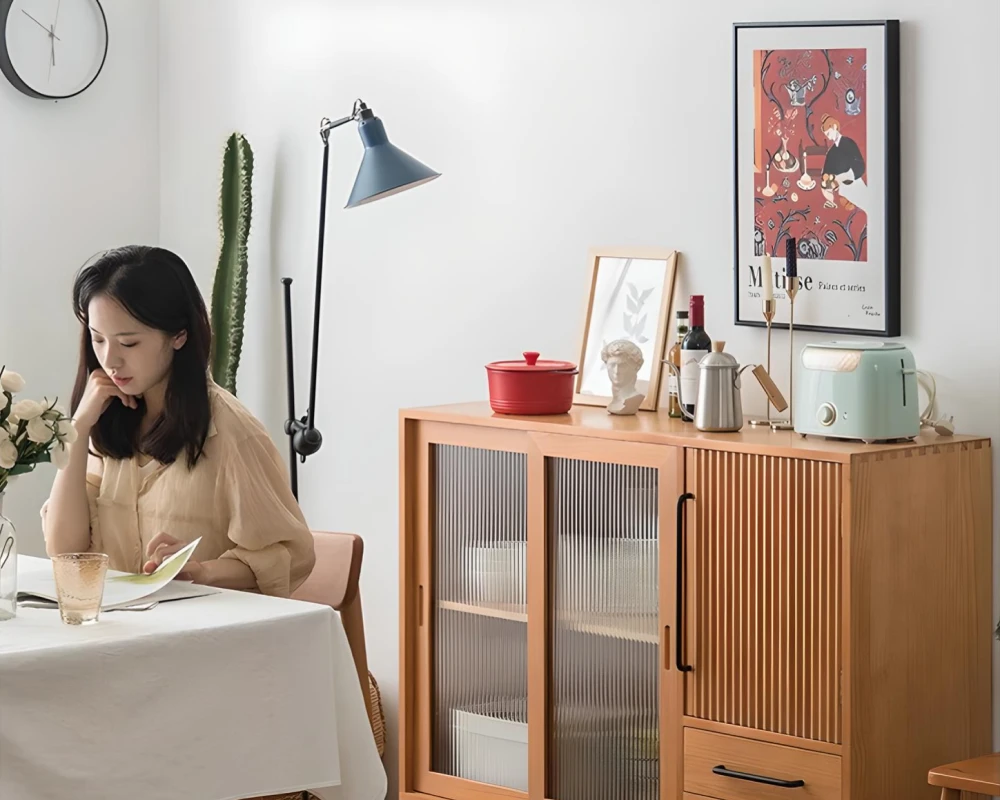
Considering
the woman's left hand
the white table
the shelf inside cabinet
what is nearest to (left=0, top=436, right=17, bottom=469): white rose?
the white table

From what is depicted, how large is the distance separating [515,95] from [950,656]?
176cm

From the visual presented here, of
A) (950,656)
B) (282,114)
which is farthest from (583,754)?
→ (282,114)

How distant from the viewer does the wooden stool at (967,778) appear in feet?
8.64

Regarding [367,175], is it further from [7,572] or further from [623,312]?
[7,572]

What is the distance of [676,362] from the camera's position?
3.40m

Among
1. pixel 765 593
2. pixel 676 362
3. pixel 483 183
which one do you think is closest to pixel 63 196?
pixel 483 183

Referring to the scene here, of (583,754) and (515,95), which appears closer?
(583,754)

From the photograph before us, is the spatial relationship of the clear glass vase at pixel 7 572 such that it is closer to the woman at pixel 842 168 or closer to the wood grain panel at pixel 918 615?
the wood grain panel at pixel 918 615

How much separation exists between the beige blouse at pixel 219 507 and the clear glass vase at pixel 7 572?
1.80 ft

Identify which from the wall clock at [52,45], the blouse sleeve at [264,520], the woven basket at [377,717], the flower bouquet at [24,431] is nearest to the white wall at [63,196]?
the wall clock at [52,45]

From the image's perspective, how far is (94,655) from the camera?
230cm

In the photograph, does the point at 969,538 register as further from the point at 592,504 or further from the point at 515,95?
the point at 515,95

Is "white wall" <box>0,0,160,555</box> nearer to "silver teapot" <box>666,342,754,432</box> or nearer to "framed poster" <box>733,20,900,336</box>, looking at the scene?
"framed poster" <box>733,20,900,336</box>

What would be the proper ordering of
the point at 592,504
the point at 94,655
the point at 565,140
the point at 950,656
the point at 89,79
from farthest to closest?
1. the point at 89,79
2. the point at 565,140
3. the point at 592,504
4. the point at 950,656
5. the point at 94,655
